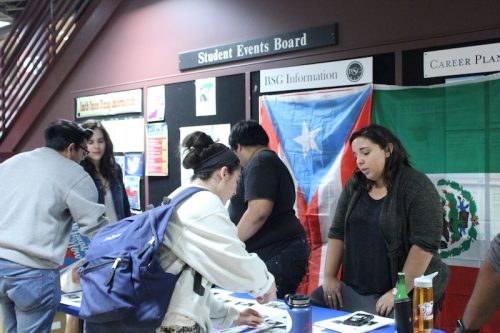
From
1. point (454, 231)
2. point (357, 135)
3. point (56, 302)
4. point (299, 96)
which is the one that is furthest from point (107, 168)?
point (454, 231)

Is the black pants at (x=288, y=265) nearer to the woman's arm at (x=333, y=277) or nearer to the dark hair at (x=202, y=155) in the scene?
the woman's arm at (x=333, y=277)

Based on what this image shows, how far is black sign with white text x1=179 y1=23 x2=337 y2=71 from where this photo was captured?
3.52 metres

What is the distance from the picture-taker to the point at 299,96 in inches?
143

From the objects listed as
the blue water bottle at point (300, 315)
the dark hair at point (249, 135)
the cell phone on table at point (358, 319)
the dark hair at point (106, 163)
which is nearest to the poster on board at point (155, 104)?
the dark hair at point (106, 163)

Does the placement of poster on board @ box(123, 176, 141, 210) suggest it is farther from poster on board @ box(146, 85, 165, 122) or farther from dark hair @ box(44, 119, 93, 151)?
dark hair @ box(44, 119, 93, 151)

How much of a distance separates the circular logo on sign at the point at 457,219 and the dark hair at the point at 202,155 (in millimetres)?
1671

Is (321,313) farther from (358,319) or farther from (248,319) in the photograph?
(248,319)

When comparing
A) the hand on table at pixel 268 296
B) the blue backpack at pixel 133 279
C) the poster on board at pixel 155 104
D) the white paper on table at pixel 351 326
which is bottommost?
the white paper on table at pixel 351 326

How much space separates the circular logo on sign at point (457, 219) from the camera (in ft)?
9.67

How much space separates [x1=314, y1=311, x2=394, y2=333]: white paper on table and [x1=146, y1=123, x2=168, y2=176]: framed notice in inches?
107

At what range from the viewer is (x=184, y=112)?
4391mm

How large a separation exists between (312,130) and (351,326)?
181 cm

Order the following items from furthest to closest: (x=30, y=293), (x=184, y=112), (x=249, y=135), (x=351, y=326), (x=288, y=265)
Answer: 1. (x=184, y=112)
2. (x=249, y=135)
3. (x=288, y=265)
4. (x=30, y=293)
5. (x=351, y=326)

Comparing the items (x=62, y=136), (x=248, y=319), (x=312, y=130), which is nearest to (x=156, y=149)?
(x=312, y=130)
